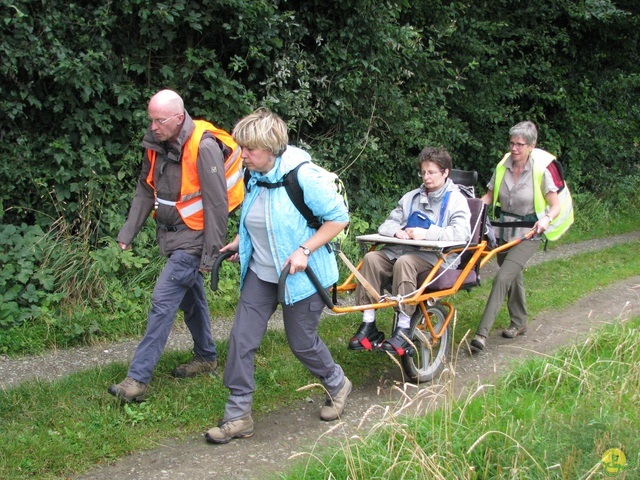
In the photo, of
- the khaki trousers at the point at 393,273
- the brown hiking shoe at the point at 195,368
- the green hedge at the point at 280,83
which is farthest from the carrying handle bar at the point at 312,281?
the green hedge at the point at 280,83

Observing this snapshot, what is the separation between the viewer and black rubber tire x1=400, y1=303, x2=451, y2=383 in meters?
6.03

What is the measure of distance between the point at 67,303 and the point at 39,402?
2060 millimetres

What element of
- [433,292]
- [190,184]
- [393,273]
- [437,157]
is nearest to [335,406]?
[393,273]

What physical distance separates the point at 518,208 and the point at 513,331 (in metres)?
1.18

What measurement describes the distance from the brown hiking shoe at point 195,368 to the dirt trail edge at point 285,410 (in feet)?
2.70

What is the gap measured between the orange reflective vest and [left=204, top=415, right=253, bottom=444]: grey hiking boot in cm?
→ 137

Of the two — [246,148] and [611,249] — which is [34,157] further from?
[611,249]

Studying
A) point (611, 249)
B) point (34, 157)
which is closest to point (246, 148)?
point (34, 157)

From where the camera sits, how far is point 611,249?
12156 mm

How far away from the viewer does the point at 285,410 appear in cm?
559

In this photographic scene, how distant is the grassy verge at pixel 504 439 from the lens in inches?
156

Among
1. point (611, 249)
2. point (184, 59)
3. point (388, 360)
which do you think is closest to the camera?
point (388, 360)

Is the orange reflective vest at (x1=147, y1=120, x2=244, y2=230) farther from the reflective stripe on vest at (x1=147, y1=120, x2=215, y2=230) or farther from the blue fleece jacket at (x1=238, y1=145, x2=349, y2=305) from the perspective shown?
the blue fleece jacket at (x1=238, y1=145, x2=349, y2=305)

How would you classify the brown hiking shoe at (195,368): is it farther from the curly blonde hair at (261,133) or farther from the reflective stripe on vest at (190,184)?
the curly blonde hair at (261,133)
